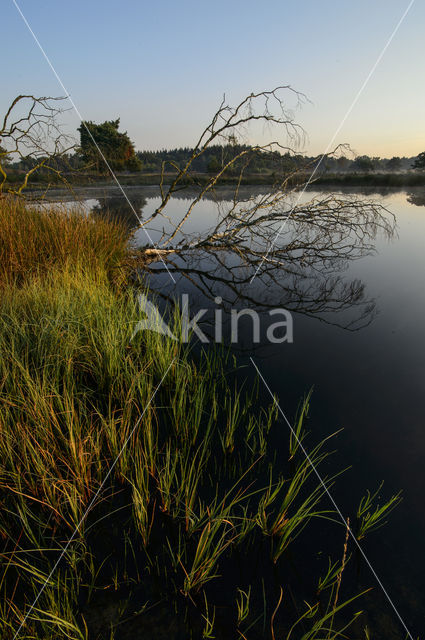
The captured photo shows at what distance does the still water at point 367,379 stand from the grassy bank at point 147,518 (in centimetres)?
17

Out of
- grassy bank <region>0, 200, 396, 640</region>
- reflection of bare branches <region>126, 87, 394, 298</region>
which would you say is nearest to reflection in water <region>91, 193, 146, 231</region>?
reflection of bare branches <region>126, 87, 394, 298</region>

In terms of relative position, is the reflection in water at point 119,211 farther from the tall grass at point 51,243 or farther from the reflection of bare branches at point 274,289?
the tall grass at point 51,243

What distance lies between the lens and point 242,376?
10.7 ft

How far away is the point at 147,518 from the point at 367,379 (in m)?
2.48

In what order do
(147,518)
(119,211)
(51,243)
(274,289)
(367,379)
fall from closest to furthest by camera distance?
(147,518) → (367,379) → (51,243) → (274,289) → (119,211)

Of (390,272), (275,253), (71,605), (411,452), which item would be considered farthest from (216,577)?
(275,253)

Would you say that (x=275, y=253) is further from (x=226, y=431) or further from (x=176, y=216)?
(x=176, y=216)

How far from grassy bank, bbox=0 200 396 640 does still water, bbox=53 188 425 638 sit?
0.17 m

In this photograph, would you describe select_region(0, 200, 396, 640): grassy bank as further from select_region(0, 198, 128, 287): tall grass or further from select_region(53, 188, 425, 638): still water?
select_region(0, 198, 128, 287): tall grass

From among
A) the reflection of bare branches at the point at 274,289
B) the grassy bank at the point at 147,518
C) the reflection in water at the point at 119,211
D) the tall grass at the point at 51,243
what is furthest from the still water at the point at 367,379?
the reflection in water at the point at 119,211

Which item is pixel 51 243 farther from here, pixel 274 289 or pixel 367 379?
pixel 367 379

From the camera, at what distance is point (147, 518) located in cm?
166

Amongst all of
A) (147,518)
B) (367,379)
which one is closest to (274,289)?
(367,379)

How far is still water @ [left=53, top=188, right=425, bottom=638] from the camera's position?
1693 mm
